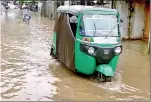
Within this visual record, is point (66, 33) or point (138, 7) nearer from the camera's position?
point (66, 33)

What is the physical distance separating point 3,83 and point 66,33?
280 cm

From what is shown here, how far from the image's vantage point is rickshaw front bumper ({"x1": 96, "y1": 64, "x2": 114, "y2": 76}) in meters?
9.60

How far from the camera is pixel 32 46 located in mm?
16141

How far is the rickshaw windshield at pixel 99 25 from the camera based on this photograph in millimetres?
9938

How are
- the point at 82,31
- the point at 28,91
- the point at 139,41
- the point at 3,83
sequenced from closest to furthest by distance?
the point at 28,91, the point at 3,83, the point at 82,31, the point at 139,41

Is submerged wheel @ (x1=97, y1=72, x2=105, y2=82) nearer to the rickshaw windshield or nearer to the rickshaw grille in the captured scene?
the rickshaw grille

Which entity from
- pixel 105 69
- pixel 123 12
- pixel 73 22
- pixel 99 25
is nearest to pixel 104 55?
pixel 105 69

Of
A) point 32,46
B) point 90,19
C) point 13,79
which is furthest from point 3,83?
point 32,46

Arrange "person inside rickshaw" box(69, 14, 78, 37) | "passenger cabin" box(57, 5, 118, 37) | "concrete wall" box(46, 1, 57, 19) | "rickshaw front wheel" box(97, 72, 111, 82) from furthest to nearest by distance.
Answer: "concrete wall" box(46, 1, 57, 19), "person inside rickshaw" box(69, 14, 78, 37), "passenger cabin" box(57, 5, 118, 37), "rickshaw front wheel" box(97, 72, 111, 82)

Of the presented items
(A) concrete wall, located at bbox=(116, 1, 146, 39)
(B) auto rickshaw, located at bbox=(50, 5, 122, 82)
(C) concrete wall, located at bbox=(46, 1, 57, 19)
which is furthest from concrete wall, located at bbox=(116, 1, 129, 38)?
(C) concrete wall, located at bbox=(46, 1, 57, 19)

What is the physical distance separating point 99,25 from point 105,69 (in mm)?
1396

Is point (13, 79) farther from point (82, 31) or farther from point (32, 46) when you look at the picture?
point (32, 46)

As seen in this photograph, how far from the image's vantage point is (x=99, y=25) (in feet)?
33.2

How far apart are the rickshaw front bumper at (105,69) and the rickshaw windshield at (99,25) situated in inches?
36.6
